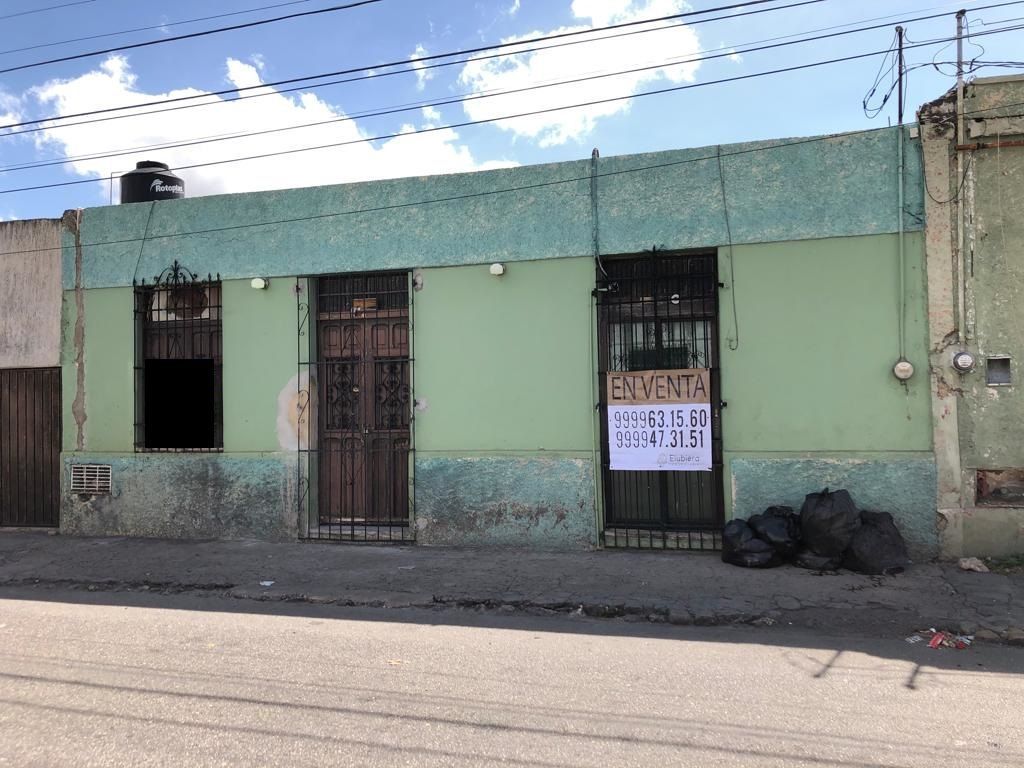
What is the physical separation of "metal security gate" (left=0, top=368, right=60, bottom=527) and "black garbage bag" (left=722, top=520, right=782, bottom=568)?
28.1ft

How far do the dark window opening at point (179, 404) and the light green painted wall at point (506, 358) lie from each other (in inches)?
116

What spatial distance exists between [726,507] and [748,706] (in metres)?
3.63

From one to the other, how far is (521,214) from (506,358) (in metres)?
1.64

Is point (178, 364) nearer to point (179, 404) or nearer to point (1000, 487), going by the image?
point (179, 404)

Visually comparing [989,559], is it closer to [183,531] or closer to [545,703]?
[545,703]

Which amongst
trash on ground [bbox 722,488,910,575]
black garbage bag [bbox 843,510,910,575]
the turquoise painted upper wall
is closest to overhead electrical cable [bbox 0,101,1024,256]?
the turquoise painted upper wall

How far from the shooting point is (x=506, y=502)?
301 inches

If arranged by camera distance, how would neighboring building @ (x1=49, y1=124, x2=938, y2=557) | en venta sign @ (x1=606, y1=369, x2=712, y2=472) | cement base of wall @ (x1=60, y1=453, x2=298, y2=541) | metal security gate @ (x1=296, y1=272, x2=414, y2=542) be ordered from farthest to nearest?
cement base of wall @ (x1=60, y1=453, x2=298, y2=541) → metal security gate @ (x1=296, y1=272, x2=414, y2=542) → en venta sign @ (x1=606, y1=369, x2=712, y2=472) → neighboring building @ (x1=49, y1=124, x2=938, y2=557)

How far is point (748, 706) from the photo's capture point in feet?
12.1

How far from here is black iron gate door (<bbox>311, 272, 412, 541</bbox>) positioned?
823cm

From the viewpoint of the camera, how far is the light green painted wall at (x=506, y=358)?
7582mm

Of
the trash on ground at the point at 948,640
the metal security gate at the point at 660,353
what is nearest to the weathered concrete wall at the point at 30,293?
the metal security gate at the point at 660,353

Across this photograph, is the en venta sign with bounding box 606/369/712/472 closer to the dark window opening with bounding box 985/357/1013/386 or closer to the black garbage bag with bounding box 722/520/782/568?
the black garbage bag with bounding box 722/520/782/568

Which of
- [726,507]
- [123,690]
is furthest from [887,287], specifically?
[123,690]
